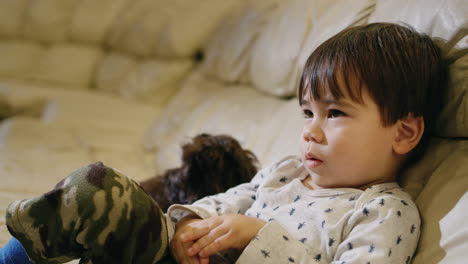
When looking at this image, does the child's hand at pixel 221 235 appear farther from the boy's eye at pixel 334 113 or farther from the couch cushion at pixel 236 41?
the couch cushion at pixel 236 41

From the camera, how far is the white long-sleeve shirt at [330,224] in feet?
2.61

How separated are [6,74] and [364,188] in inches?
96.1

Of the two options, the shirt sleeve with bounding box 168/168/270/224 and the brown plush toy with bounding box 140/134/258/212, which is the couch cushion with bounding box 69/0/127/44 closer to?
the brown plush toy with bounding box 140/134/258/212

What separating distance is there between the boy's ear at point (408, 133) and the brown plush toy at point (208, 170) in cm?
44

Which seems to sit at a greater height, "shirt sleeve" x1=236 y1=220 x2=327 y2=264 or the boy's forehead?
the boy's forehead

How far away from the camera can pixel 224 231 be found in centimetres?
88

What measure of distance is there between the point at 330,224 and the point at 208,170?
1.49 feet

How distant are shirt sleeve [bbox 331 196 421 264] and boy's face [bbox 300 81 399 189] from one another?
7 cm

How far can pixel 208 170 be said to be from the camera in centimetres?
126

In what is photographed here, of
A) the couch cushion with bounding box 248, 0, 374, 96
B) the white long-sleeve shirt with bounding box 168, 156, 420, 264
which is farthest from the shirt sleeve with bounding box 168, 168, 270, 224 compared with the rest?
the couch cushion with bounding box 248, 0, 374, 96

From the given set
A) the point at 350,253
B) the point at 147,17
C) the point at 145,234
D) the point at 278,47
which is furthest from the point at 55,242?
the point at 147,17

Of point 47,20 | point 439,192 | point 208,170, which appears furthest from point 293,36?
point 47,20

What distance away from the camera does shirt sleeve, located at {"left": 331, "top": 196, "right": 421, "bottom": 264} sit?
2.55 ft

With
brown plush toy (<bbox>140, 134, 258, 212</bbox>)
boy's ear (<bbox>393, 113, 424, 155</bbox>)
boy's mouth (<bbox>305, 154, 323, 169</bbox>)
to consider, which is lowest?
brown plush toy (<bbox>140, 134, 258, 212</bbox>)
